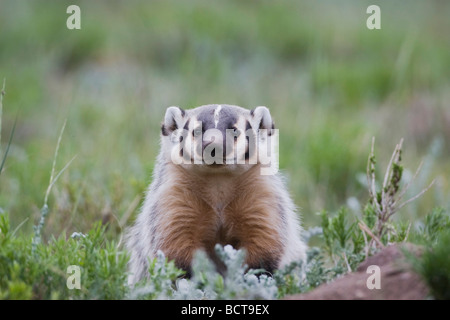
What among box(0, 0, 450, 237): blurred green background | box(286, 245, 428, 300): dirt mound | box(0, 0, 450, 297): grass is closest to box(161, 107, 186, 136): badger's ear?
box(0, 0, 450, 297): grass

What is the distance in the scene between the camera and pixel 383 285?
3.20 meters

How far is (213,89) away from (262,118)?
4452 millimetres

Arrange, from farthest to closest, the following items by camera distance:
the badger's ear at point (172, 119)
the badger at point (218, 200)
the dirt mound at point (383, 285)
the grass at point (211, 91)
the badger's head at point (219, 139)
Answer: the grass at point (211, 91)
the badger's ear at point (172, 119)
the badger at point (218, 200)
the badger's head at point (219, 139)
the dirt mound at point (383, 285)

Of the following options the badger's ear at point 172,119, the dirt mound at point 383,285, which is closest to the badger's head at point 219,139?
the badger's ear at point 172,119

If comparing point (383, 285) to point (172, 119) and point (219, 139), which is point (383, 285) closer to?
point (219, 139)

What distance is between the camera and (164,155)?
466 centimetres

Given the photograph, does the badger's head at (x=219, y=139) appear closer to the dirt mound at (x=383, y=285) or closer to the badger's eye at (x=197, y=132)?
the badger's eye at (x=197, y=132)

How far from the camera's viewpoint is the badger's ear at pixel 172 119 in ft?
15.1

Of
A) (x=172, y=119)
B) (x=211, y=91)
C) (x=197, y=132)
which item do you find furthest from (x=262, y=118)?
(x=211, y=91)

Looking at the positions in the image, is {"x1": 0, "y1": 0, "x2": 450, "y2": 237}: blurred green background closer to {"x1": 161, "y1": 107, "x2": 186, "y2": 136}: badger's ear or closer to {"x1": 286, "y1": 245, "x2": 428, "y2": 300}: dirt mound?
{"x1": 161, "y1": 107, "x2": 186, "y2": 136}: badger's ear

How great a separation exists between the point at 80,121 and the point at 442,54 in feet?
17.9

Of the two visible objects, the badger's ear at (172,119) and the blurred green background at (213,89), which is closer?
the badger's ear at (172,119)

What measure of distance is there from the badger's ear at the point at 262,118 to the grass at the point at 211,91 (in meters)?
0.88
